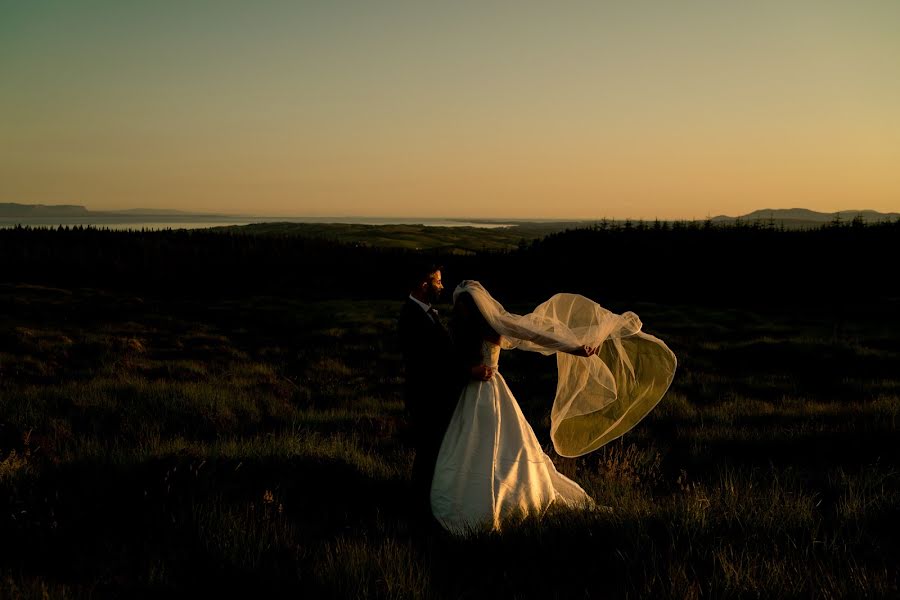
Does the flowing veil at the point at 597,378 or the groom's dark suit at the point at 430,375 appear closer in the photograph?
the groom's dark suit at the point at 430,375

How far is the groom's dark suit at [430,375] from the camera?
242 inches

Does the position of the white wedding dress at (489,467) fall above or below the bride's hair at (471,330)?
below

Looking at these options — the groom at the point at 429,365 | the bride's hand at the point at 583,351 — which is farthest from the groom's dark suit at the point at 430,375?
the bride's hand at the point at 583,351

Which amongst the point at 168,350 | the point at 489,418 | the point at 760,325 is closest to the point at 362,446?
the point at 489,418

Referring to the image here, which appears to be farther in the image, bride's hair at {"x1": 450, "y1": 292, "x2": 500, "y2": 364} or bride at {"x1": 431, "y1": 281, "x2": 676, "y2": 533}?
bride's hair at {"x1": 450, "y1": 292, "x2": 500, "y2": 364}

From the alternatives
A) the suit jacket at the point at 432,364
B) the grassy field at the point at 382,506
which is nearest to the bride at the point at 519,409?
the suit jacket at the point at 432,364

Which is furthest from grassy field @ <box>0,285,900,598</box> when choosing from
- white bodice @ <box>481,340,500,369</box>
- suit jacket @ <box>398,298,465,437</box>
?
white bodice @ <box>481,340,500,369</box>

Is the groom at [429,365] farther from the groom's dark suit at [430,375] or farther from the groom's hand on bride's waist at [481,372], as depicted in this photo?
the groom's hand on bride's waist at [481,372]

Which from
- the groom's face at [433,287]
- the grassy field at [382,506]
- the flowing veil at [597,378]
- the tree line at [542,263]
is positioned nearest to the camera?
the grassy field at [382,506]

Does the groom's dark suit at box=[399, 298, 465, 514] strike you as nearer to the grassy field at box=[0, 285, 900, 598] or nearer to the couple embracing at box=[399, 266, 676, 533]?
the couple embracing at box=[399, 266, 676, 533]

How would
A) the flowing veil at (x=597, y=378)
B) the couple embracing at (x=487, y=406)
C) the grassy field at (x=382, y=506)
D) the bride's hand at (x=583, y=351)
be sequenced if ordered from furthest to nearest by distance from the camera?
the flowing veil at (x=597, y=378) < the bride's hand at (x=583, y=351) < the couple embracing at (x=487, y=406) < the grassy field at (x=382, y=506)

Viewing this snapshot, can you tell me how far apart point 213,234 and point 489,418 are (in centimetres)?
12695

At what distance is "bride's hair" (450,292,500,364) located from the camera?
6094 mm

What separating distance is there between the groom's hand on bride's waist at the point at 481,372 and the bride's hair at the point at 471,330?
8 centimetres
